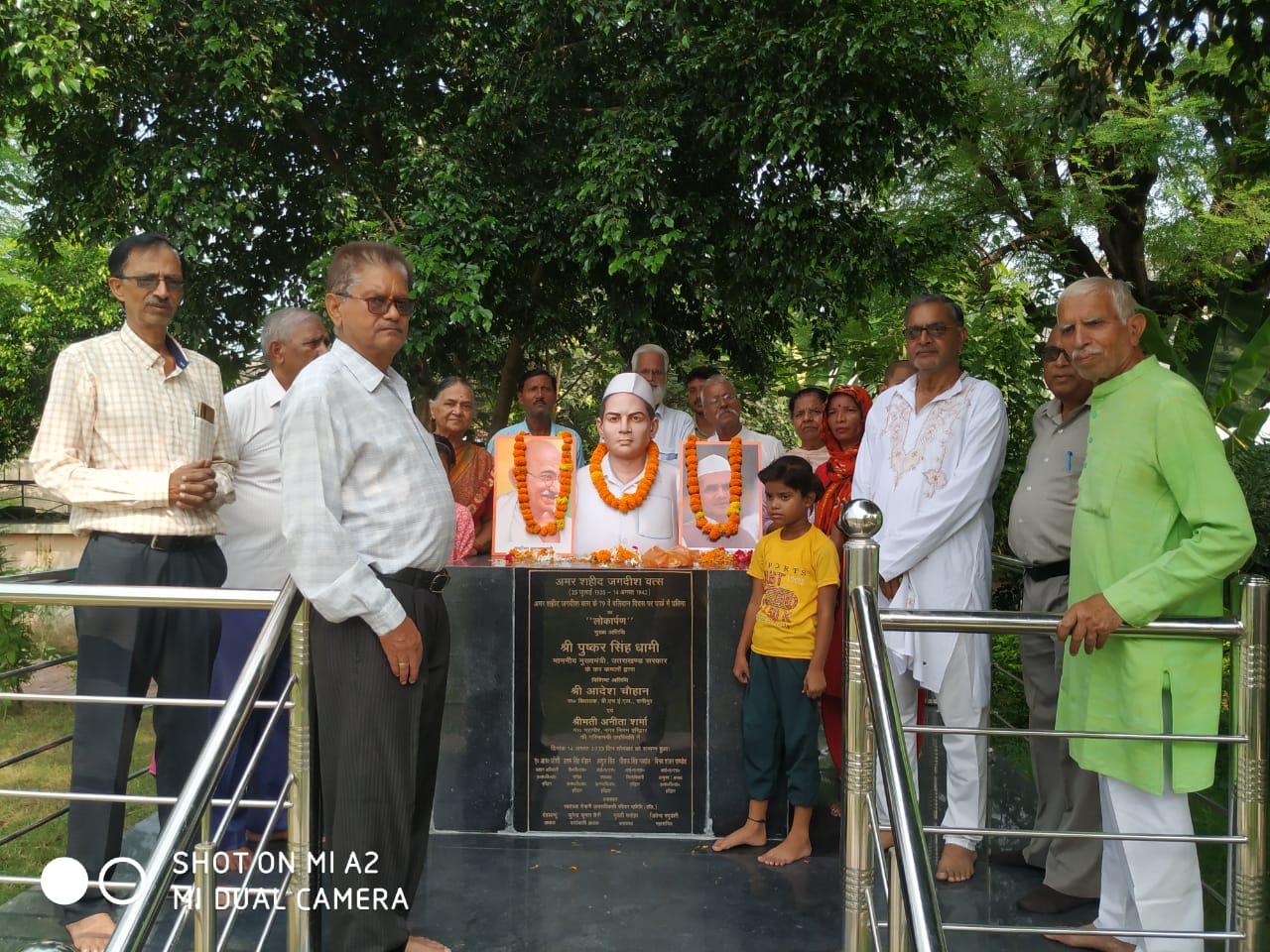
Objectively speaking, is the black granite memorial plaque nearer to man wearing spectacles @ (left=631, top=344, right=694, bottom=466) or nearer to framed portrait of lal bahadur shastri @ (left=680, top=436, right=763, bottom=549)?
framed portrait of lal bahadur shastri @ (left=680, top=436, right=763, bottom=549)

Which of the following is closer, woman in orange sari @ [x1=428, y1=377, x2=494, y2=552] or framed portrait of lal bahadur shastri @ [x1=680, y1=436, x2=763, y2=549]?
framed portrait of lal bahadur shastri @ [x1=680, y1=436, x2=763, y2=549]

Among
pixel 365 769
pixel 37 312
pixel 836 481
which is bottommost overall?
pixel 365 769

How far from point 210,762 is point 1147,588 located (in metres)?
2.43

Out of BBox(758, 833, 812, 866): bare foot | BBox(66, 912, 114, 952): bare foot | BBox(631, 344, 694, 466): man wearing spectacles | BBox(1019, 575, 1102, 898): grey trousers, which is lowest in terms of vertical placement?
BBox(758, 833, 812, 866): bare foot

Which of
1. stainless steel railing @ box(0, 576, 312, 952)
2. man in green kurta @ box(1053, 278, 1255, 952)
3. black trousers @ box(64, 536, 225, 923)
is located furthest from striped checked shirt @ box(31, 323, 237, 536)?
man in green kurta @ box(1053, 278, 1255, 952)

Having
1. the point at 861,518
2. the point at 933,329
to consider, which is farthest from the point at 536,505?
the point at 861,518

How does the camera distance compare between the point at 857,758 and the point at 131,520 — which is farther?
the point at 131,520

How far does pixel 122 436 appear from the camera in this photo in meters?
3.78

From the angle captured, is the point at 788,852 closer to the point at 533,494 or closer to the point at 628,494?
the point at 628,494

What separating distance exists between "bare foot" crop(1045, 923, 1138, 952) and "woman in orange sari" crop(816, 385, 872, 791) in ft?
4.45

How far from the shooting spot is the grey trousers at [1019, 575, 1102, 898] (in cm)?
402

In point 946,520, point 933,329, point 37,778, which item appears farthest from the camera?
point 37,778

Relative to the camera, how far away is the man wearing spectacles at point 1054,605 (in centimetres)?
402

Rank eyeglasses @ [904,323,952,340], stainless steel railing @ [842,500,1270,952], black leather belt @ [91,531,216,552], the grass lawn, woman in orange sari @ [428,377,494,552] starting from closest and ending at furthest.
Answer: stainless steel railing @ [842,500,1270,952] < black leather belt @ [91,531,216,552] < eyeglasses @ [904,323,952,340] < woman in orange sari @ [428,377,494,552] < the grass lawn
